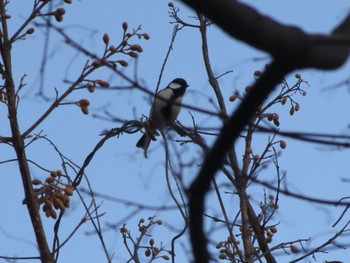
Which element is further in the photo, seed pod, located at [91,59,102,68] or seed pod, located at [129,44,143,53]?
seed pod, located at [129,44,143,53]

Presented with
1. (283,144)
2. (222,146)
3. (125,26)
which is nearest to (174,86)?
(283,144)

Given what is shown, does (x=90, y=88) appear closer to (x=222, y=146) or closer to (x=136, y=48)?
(x=136, y=48)

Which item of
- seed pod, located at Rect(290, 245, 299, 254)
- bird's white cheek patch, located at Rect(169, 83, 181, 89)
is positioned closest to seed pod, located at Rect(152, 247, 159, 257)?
seed pod, located at Rect(290, 245, 299, 254)

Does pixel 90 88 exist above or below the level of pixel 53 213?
above

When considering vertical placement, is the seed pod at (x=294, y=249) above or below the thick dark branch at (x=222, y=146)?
above

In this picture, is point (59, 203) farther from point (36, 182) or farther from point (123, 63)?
point (123, 63)

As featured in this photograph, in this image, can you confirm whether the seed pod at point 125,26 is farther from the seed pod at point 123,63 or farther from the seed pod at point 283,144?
the seed pod at point 283,144

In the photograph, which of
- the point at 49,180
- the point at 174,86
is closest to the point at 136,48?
the point at 49,180

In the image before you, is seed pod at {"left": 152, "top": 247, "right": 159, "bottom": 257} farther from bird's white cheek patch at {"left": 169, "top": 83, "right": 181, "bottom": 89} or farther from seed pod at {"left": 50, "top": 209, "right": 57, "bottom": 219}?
bird's white cheek patch at {"left": 169, "top": 83, "right": 181, "bottom": 89}

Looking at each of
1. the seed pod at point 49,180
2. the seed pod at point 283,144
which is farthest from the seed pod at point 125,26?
the seed pod at point 283,144

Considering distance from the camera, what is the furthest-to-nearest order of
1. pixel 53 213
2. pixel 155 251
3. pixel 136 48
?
pixel 155 251
pixel 136 48
pixel 53 213

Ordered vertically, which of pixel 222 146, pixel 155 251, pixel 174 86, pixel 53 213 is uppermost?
pixel 174 86

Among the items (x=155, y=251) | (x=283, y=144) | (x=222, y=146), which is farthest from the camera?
(x=283, y=144)

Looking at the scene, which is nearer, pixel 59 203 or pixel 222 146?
pixel 222 146
